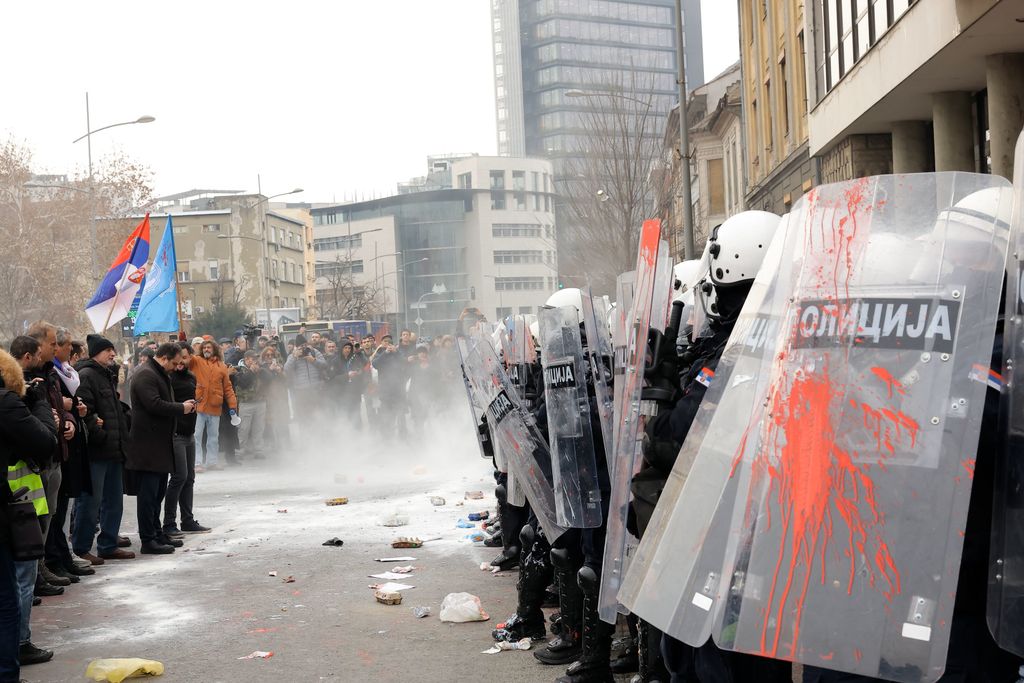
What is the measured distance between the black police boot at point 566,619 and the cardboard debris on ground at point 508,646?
26cm

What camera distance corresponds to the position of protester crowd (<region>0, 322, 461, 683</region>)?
5.40 meters

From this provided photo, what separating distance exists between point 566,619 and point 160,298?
13568 millimetres

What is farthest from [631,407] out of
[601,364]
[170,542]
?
[170,542]

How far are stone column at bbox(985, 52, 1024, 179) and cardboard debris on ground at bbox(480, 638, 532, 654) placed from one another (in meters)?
9.75

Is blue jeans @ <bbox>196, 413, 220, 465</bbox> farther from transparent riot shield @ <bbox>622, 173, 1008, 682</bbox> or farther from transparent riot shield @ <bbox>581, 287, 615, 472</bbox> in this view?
transparent riot shield @ <bbox>622, 173, 1008, 682</bbox>

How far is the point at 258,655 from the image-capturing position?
6.12m

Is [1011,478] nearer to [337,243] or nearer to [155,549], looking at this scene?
[155,549]

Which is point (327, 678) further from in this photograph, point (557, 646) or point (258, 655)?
point (557, 646)

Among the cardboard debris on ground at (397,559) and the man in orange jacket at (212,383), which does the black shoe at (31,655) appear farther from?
the man in orange jacket at (212,383)

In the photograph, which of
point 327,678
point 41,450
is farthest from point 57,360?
point 327,678

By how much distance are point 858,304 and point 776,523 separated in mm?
493

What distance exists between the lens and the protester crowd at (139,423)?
540 cm

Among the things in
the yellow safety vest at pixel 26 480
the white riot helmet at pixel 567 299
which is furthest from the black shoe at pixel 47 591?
the white riot helmet at pixel 567 299

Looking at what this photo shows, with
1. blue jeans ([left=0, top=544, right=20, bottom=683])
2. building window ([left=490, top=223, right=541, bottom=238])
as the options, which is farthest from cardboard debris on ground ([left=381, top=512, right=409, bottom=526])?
building window ([left=490, top=223, right=541, bottom=238])
